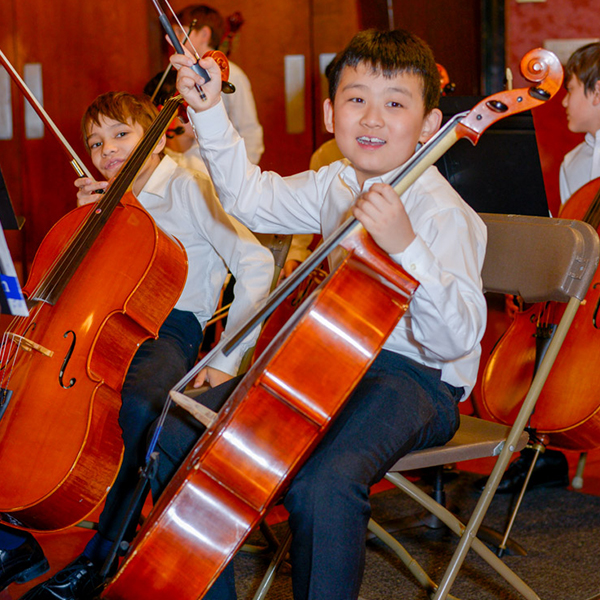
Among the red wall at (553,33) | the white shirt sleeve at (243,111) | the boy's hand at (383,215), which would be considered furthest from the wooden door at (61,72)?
the boy's hand at (383,215)

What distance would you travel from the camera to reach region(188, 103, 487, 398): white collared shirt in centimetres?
121

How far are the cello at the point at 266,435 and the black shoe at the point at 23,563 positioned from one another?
66 cm

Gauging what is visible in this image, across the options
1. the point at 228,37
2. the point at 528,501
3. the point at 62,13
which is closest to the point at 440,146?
the point at 528,501

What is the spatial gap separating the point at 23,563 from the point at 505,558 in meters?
1.08

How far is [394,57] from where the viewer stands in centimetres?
146

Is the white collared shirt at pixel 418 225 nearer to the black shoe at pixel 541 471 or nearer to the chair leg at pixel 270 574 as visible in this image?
the chair leg at pixel 270 574

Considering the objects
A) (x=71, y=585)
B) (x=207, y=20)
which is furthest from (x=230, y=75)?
(x=71, y=585)

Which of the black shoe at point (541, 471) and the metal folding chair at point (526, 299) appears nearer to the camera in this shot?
the metal folding chair at point (526, 299)

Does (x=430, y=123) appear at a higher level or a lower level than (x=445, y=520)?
higher

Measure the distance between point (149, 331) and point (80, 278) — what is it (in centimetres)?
18

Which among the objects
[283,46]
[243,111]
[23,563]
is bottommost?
[23,563]

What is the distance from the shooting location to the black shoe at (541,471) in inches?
89.0

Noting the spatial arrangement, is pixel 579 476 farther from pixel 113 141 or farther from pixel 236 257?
Result: pixel 113 141

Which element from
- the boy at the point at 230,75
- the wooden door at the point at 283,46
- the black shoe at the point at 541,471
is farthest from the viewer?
the wooden door at the point at 283,46
